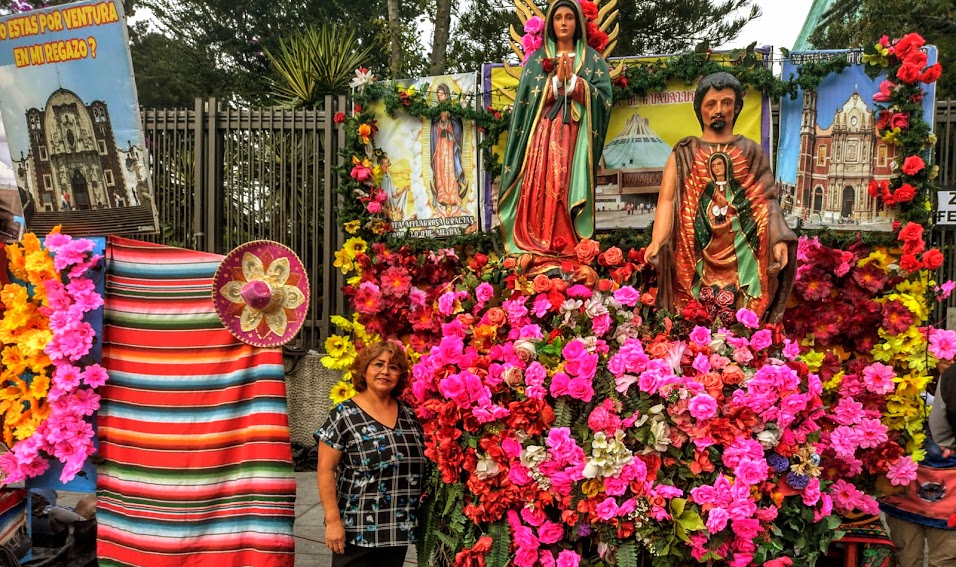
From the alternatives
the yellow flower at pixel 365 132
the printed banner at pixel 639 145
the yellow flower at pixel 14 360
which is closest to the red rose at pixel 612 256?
the printed banner at pixel 639 145

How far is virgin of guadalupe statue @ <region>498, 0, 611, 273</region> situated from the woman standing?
5.72 ft

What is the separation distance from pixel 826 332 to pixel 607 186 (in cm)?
179

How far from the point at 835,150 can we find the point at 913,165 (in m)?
0.53

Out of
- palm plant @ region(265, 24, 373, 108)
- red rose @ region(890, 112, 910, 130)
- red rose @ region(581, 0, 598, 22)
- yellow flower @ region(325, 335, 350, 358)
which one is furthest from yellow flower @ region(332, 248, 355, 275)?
red rose @ region(890, 112, 910, 130)

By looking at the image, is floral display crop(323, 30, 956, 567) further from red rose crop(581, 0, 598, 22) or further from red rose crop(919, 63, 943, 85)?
red rose crop(919, 63, 943, 85)

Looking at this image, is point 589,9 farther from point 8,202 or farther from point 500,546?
point 8,202

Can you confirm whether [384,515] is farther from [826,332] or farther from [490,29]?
[490,29]

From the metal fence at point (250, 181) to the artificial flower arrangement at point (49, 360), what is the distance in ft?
10.1

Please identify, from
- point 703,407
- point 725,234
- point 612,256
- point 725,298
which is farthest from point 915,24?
point 703,407

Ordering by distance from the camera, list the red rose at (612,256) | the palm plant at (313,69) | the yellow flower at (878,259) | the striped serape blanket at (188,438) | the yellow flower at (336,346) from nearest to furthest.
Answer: the striped serape blanket at (188,438) → the red rose at (612,256) → the yellow flower at (878,259) → the yellow flower at (336,346) → the palm plant at (313,69)

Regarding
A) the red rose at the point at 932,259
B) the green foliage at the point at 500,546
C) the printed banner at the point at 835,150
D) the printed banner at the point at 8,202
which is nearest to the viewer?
the green foliage at the point at 500,546

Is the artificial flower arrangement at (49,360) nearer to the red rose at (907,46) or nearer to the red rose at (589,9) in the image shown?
the red rose at (589,9)

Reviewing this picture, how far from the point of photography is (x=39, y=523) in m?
4.04

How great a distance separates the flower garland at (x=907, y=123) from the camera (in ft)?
15.0
